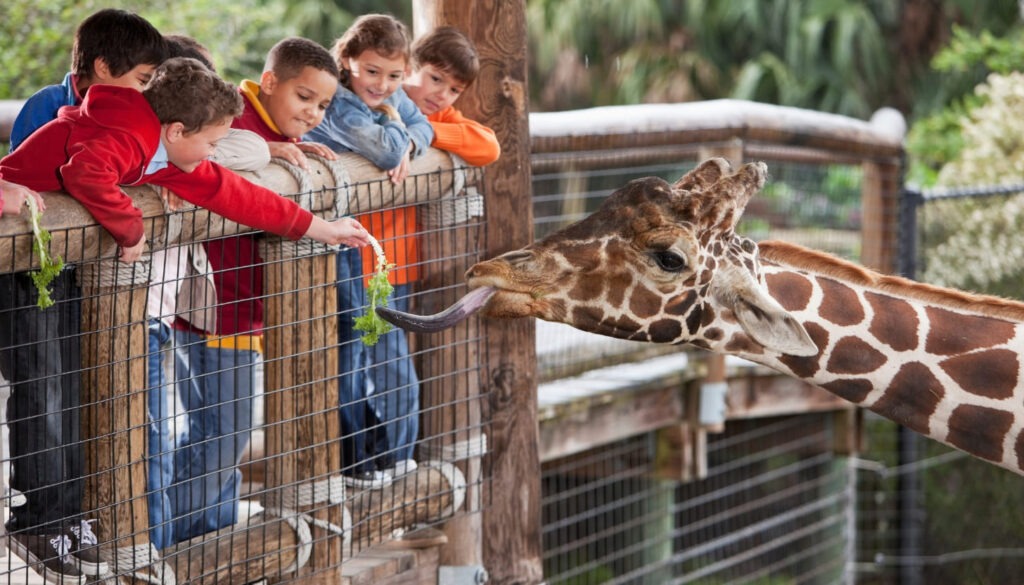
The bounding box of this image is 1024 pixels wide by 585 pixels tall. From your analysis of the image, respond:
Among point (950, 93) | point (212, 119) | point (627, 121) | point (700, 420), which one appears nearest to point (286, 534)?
point (212, 119)

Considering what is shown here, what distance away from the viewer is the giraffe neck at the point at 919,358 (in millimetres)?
4031

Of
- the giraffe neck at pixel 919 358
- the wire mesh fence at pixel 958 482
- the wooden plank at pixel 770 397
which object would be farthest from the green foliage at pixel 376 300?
the wire mesh fence at pixel 958 482

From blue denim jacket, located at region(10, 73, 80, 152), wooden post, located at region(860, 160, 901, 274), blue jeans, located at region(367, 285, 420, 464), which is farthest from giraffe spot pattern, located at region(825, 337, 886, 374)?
wooden post, located at region(860, 160, 901, 274)

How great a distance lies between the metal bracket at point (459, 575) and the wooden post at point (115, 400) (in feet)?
4.35

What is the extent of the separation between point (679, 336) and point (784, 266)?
44 centimetres

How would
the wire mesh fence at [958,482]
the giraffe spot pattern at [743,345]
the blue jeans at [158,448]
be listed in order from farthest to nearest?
the wire mesh fence at [958,482]
the giraffe spot pattern at [743,345]
the blue jeans at [158,448]

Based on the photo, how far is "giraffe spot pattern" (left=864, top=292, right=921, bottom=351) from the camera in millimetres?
4059

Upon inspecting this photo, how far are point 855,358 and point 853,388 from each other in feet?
0.30

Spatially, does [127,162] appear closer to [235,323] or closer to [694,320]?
[235,323]

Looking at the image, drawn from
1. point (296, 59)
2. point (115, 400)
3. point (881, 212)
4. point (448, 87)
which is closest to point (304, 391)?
point (115, 400)

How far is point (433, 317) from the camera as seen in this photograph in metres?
3.56

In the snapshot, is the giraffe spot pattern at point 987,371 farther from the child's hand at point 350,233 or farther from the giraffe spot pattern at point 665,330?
the child's hand at point 350,233

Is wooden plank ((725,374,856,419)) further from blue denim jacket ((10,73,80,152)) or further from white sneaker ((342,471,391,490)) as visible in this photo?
blue denim jacket ((10,73,80,152))

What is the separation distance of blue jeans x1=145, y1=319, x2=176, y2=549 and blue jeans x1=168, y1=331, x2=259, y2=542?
49 millimetres
